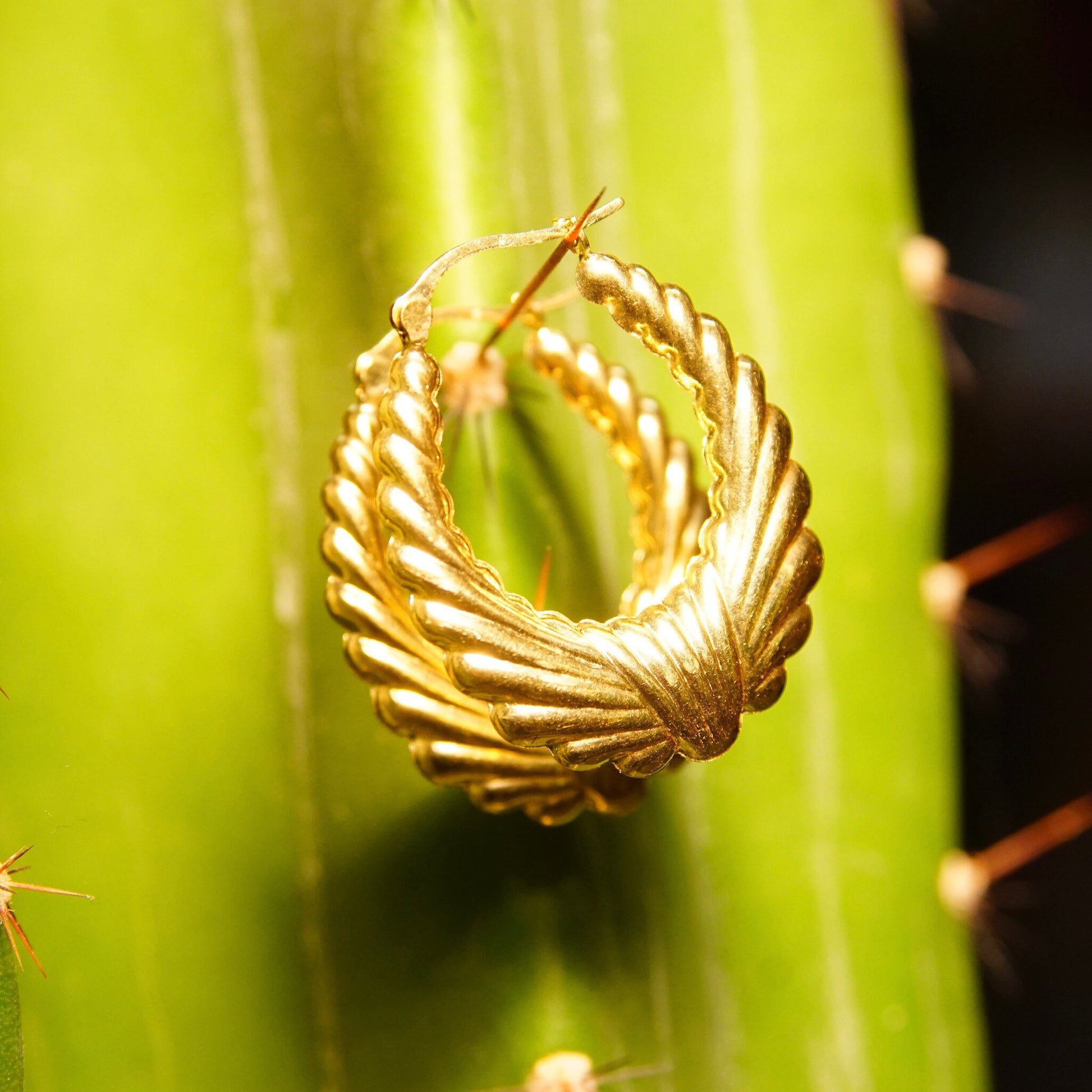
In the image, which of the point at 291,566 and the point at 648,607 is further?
the point at 291,566

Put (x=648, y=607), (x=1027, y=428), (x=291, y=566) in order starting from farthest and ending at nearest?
(x=1027, y=428), (x=291, y=566), (x=648, y=607)

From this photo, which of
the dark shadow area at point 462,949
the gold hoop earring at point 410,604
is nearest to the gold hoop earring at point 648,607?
the gold hoop earring at point 410,604

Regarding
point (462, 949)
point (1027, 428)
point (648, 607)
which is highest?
point (1027, 428)

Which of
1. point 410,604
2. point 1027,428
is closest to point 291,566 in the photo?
point 410,604

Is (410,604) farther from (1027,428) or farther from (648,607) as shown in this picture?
(1027,428)

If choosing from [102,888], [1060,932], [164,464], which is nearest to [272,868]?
[102,888]

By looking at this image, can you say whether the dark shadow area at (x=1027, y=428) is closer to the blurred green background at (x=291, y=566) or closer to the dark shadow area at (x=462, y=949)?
the blurred green background at (x=291, y=566)
